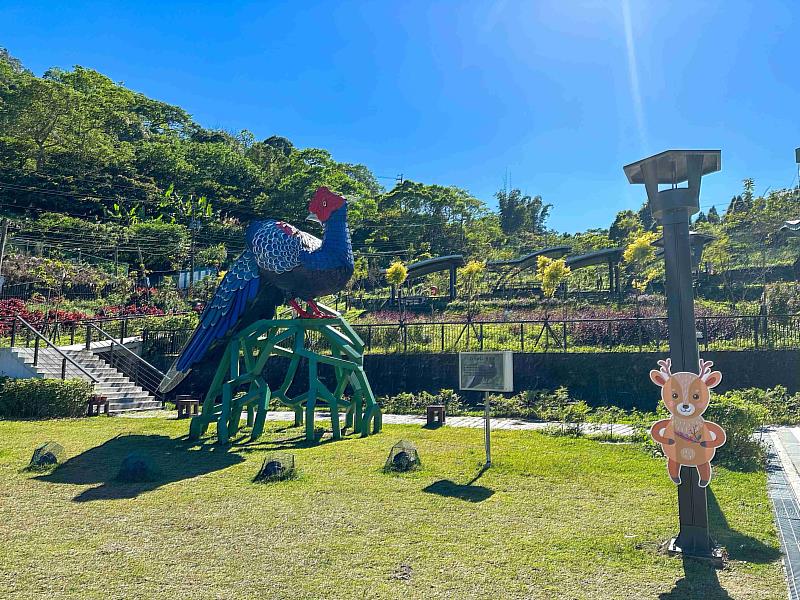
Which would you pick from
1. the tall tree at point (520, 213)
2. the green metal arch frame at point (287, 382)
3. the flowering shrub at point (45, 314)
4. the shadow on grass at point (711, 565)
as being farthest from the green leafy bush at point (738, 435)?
the tall tree at point (520, 213)

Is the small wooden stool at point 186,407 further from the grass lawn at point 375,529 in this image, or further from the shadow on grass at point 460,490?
the shadow on grass at point 460,490

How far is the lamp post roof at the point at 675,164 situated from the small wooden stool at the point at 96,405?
11.6 m

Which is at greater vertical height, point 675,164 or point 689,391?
point 675,164

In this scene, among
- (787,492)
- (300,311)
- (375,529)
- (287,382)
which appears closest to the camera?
(375,529)

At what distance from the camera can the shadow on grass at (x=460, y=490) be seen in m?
6.05

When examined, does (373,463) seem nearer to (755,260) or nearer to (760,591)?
(760,591)

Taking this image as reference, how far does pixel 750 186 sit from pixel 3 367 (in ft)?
124

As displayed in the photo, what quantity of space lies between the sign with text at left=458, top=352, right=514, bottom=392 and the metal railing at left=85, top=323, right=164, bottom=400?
1003 cm

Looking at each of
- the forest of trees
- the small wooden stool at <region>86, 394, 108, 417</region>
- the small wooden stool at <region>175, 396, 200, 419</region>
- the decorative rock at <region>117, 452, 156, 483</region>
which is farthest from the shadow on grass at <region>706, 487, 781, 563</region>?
the forest of trees

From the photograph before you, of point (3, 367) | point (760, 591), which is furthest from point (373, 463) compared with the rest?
point (3, 367)

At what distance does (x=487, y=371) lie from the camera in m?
7.89

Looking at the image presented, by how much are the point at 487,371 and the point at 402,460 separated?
5.45 feet

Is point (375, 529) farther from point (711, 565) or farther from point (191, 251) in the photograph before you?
point (191, 251)

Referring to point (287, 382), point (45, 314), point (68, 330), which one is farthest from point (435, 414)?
point (45, 314)
